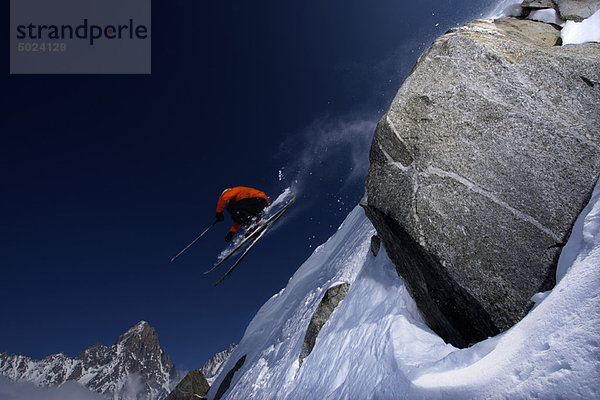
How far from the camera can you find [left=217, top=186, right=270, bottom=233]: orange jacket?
1392cm

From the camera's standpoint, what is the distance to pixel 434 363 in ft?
12.4

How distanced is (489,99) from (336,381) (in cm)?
623

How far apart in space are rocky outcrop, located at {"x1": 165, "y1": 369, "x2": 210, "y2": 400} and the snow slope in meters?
13.5

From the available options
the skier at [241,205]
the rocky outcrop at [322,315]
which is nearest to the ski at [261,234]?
the skier at [241,205]

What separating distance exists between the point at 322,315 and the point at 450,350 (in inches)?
277

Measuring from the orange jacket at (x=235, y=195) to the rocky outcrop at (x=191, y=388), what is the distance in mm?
13746

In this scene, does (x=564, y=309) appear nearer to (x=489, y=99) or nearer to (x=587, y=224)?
(x=587, y=224)

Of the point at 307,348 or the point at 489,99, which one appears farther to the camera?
the point at 307,348

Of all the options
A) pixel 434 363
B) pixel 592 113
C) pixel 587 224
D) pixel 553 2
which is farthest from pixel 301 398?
pixel 553 2

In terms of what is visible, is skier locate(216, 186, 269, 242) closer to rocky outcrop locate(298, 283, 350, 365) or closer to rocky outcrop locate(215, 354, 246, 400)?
rocky outcrop locate(298, 283, 350, 365)

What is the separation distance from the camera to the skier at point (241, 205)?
1405cm

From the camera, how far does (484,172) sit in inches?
183

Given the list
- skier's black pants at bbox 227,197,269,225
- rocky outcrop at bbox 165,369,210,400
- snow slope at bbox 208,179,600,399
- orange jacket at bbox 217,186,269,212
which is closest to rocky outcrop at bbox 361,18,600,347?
snow slope at bbox 208,179,600,399

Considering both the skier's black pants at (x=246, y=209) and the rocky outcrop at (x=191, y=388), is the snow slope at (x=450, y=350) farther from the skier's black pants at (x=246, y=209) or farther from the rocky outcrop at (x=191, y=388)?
the rocky outcrop at (x=191, y=388)
